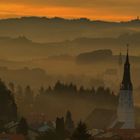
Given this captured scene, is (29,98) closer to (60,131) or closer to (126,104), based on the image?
(126,104)

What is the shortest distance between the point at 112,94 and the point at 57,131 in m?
98.3

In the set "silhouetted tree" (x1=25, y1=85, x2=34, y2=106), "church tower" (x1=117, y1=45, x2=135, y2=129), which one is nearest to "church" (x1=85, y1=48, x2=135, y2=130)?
"church tower" (x1=117, y1=45, x2=135, y2=129)

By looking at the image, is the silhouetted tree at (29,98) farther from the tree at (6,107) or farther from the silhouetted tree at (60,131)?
the silhouetted tree at (60,131)

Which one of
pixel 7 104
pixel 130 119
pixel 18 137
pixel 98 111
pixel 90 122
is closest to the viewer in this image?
pixel 18 137

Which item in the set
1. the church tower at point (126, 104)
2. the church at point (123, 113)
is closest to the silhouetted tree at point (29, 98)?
the church at point (123, 113)

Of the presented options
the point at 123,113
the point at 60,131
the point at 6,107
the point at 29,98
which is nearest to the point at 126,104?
the point at 123,113

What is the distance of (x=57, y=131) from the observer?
292ft

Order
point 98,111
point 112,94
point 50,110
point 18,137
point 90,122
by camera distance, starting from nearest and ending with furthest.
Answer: point 18,137 < point 90,122 < point 98,111 < point 50,110 < point 112,94

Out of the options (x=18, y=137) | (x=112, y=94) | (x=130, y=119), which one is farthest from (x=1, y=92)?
(x=112, y=94)

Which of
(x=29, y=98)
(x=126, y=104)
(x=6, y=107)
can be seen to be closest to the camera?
(x=6, y=107)

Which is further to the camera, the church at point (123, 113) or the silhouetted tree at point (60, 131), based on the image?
the church at point (123, 113)

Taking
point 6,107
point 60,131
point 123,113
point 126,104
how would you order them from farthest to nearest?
point 123,113 → point 126,104 → point 6,107 → point 60,131

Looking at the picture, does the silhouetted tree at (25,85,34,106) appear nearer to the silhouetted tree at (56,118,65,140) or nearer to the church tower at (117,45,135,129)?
the church tower at (117,45,135,129)

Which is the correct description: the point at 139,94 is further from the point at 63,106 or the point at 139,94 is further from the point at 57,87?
the point at 57,87
